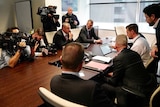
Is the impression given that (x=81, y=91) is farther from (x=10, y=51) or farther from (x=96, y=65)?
(x=10, y=51)

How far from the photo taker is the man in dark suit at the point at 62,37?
11.6 ft

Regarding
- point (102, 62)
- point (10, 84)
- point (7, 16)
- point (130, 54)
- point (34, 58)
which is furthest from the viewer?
point (7, 16)

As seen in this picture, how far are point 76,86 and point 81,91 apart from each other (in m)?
0.05

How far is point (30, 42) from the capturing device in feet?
9.08

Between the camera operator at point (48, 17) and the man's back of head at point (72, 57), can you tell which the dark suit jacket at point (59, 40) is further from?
the man's back of head at point (72, 57)

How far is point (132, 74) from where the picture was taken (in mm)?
1917

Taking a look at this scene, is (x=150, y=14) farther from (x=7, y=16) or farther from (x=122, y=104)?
(x=7, y=16)

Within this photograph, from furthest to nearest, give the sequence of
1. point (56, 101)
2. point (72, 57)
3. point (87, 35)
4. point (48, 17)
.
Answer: point (48, 17), point (87, 35), point (72, 57), point (56, 101)

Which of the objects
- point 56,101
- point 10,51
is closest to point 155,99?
point 56,101

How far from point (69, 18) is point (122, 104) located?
3956mm

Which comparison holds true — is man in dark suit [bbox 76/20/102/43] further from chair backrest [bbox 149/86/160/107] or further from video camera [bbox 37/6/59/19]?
chair backrest [bbox 149/86/160/107]

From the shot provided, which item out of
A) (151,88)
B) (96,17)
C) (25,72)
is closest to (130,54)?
(151,88)

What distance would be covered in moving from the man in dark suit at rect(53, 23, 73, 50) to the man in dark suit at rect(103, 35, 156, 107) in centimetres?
175

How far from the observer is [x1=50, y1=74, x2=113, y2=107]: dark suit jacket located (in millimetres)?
1052
